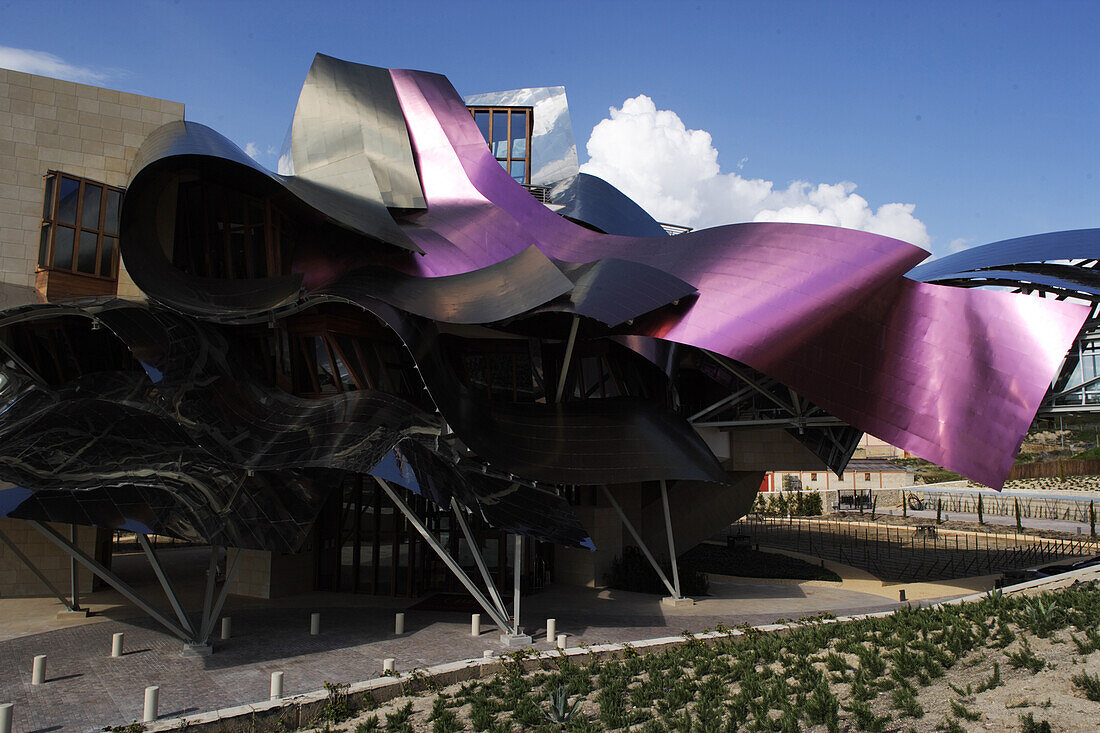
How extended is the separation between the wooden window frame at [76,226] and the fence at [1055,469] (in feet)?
226

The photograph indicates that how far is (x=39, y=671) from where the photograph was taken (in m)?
14.1

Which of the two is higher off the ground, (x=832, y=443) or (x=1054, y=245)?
(x=1054, y=245)

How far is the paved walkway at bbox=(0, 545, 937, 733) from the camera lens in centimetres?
1331

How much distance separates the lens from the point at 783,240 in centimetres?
2048

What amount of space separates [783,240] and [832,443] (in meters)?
7.81

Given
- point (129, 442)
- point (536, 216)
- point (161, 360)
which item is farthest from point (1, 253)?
point (536, 216)

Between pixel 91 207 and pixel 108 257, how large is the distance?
1.72m

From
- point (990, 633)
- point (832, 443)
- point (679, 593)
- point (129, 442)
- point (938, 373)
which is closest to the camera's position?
point (990, 633)

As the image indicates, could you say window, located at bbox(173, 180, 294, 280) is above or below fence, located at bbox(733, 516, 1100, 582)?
above

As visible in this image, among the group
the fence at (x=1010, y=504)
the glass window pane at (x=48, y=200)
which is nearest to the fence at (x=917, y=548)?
the fence at (x=1010, y=504)

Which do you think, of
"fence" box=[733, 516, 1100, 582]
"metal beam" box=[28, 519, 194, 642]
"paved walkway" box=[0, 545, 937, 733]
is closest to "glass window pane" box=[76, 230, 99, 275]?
"paved walkway" box=[0, 545, 937, 733]

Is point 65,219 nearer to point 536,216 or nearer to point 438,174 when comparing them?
point 438,174

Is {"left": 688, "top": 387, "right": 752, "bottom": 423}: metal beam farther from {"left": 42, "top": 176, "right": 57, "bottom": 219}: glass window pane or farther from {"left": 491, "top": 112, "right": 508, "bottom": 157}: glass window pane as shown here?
{"left": 42, "top": 176, "right": 57, "bottom": 219}: glass window pane

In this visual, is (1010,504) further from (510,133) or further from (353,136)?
(353,136)
